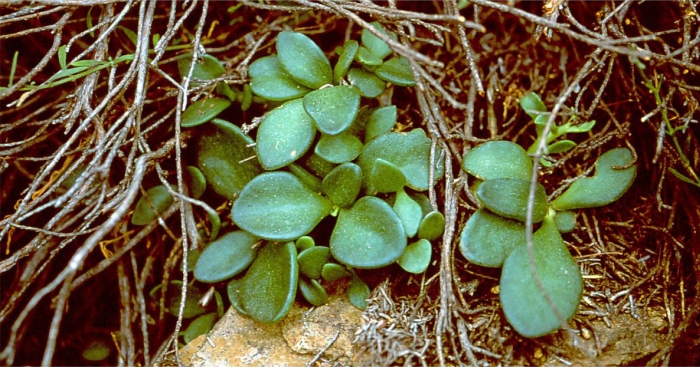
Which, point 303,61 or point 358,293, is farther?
point 303,61

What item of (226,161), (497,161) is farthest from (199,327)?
(497,161)

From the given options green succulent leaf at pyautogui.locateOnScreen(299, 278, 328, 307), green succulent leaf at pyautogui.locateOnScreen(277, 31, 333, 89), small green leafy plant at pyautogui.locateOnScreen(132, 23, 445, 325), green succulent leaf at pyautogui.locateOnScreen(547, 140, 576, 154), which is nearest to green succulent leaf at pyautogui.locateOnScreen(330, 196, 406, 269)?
small green leafy plant at pyautogui.locateOnScreen(132, 23, 445, 325)

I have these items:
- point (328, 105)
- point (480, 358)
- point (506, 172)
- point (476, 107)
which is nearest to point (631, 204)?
point (506, 172)

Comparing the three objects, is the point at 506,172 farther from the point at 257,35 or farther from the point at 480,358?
the point at 257,35

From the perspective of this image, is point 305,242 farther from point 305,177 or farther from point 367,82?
point 367,82

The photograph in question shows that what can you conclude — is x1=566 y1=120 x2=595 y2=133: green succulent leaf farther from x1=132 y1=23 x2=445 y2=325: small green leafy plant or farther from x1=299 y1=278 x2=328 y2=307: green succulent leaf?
x1=299 y1=278 x2=328 y2=307: green succulent leaf

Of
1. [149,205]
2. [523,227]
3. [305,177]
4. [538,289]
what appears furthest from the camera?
[149,205]

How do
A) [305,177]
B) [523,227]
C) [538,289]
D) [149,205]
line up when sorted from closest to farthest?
[538,289] → [523,227] → [305,177] → [149,205]
